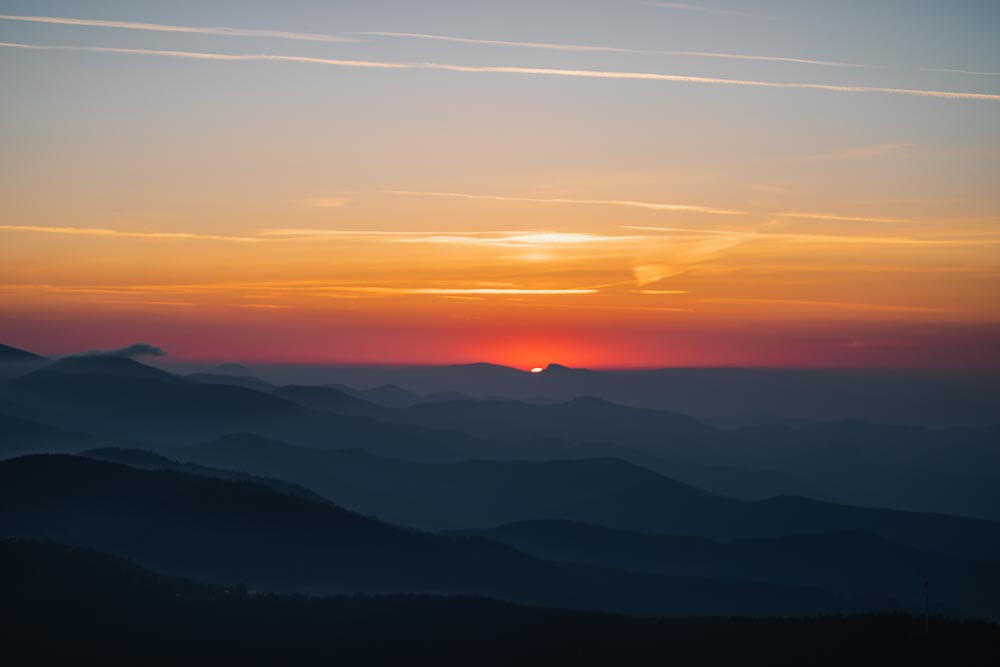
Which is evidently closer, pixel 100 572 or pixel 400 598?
pixel 100 572

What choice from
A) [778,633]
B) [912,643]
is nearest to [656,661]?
[778,633]

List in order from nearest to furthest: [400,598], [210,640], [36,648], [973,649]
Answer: [36,648]
[210,640]
[973,649]
[400,598]

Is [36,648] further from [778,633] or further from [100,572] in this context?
[778,633]

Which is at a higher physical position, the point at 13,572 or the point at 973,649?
the point at 13,572

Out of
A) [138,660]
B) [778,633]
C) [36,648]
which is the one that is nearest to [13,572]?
[36,648]

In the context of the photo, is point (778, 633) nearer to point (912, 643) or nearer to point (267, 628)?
point (912, 643)

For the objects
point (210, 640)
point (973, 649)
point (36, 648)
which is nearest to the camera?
point (36, 648)
